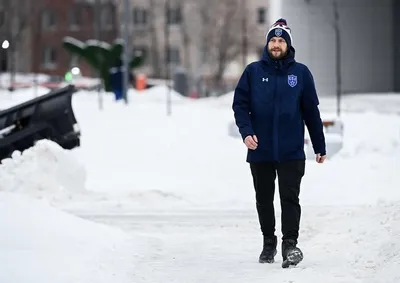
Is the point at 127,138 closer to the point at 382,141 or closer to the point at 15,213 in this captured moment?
the point at 382,141

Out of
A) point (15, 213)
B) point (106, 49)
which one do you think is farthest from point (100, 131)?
point (106, 49)

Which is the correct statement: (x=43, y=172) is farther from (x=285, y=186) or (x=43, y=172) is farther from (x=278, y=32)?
(x=278, y=32)

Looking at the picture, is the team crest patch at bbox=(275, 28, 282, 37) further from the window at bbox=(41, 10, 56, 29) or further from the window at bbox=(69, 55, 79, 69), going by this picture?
the window at bbox=(41, 10, 56, 29)

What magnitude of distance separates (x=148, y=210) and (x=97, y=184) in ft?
11.0

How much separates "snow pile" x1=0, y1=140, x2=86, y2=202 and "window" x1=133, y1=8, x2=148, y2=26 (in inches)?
2964

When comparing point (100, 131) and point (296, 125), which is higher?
point (296, 125)

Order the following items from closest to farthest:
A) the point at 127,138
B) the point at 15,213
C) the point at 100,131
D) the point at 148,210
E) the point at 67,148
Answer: the point at 15,213
the point at 148,210
the point at 67,148
the point at 127,138
the point at 100,131

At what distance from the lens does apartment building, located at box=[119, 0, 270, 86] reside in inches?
3155

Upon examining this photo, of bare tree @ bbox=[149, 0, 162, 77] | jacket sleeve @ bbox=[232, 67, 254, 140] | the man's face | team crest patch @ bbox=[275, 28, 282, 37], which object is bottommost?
bare tree @ bbox=[149, 0, 162, 77]

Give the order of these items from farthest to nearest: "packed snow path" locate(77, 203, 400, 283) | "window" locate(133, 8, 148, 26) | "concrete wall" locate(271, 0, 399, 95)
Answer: "window" locate(133, 8, 148, 26) → "concrete wall" locate(271, 0, 399, 95) → "packed snow path" locate(77, 203, 400, 283)

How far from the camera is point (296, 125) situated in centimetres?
908

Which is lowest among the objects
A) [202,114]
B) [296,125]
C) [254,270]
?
[202,114]

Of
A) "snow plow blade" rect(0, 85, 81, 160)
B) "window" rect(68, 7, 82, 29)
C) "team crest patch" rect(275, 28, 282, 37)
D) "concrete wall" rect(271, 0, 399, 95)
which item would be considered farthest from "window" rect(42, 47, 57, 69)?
"team crest patch" rect(275, 28, 282, 37)

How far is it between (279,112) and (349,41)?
3388 cm
